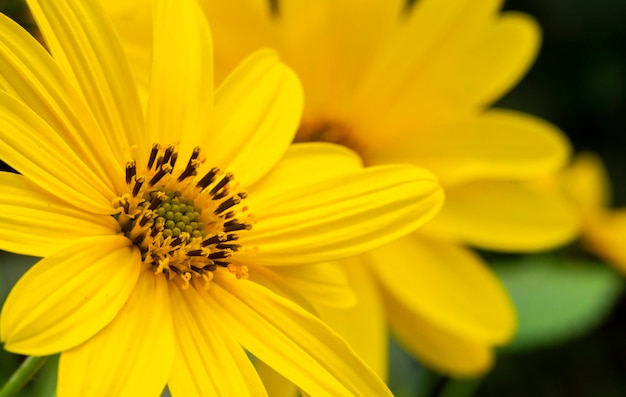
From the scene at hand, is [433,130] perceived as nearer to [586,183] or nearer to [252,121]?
[252,121]

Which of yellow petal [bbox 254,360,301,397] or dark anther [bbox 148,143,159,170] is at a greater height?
dark anther [bbox 148,143,159,170]

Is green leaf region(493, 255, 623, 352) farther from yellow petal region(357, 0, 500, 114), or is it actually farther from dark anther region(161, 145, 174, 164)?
dark anther region(161, 145, 174, 164)

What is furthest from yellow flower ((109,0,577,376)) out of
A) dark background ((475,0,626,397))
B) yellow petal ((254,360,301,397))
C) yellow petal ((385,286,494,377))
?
dark background ((475,0,626,397))

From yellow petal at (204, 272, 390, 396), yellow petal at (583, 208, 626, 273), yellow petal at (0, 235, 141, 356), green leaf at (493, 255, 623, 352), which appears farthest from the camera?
yellow petal at (583, 208, 626, 273)

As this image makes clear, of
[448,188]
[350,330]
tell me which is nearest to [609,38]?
[448,188]

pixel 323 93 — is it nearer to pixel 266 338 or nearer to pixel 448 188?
pixel 448 188

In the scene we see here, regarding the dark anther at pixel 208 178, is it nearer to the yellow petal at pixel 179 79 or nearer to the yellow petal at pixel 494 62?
the yellow petal at pixel 179 79
